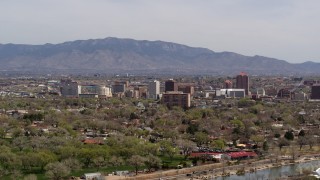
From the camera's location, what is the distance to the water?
23586 mm

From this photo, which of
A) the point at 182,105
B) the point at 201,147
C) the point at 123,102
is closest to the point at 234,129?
the point at 201,147

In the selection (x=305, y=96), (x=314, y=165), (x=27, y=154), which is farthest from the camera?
(x=305, y=96)

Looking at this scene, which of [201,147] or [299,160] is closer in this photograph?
[299,160]

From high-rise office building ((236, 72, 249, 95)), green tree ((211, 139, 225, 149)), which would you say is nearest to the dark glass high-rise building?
high-rise office building ((236, 72, 249, 95))

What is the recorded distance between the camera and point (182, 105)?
5603cm

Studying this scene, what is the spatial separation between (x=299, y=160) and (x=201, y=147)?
554 centimetres

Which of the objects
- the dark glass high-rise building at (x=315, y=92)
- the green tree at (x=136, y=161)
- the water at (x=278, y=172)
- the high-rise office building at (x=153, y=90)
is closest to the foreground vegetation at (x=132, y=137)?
the green tree at (x=136, y=161)

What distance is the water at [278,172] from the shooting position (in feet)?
77.4

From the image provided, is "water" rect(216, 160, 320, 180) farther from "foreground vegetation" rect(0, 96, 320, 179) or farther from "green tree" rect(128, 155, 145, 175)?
"green tree" rect(128, 155, 145, 175)

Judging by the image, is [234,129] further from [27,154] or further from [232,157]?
Answer: [27,154]

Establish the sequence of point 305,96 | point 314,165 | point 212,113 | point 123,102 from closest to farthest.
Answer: point 314,165 → point 212,113 → point 123,102 → point 305,96

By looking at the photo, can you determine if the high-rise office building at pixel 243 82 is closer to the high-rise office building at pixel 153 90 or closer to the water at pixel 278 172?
the high-rise office building at pixel 153 90

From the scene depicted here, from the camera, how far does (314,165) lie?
26.1 metres

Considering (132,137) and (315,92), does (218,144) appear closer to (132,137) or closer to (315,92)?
(132,137)
